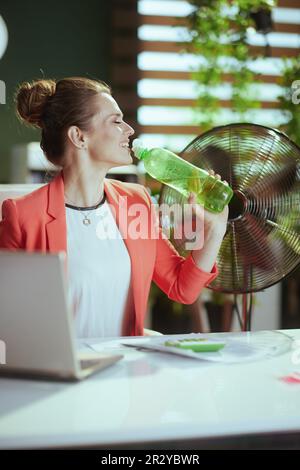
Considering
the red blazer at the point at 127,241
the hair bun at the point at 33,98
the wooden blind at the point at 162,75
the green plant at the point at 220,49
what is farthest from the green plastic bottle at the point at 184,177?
the wooden blind at the point at 162,75

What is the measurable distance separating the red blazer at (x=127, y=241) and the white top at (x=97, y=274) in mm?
25

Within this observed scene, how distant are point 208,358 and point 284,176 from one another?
593 millimetres

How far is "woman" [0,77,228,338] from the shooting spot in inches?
65.7

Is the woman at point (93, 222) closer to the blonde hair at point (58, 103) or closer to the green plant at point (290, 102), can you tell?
the blonde hair at point (58, 103)

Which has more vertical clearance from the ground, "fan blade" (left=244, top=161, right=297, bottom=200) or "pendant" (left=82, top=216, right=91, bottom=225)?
"fan blade" (left=244, top=161, right=297, bottom=200)

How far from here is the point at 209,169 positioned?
5.51 feet

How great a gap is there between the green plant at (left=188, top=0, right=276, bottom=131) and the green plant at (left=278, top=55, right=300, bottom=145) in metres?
0.24

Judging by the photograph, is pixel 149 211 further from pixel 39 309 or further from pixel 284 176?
pixel 39 309

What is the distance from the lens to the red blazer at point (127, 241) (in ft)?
5.47

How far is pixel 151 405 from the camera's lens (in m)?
0.92

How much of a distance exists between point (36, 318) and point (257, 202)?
79 centimetres

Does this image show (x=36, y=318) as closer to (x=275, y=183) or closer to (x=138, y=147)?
(x=138, y=147)

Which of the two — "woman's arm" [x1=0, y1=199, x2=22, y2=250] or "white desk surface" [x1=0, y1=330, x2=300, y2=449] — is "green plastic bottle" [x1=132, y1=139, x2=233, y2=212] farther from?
"white desk surface" [x1=0, y1=330, x2=300, y2=449]

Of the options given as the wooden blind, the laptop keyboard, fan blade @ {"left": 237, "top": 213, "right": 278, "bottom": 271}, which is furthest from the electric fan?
the wooden blind
